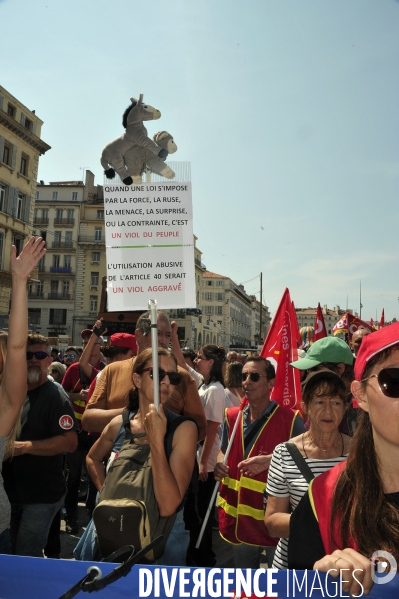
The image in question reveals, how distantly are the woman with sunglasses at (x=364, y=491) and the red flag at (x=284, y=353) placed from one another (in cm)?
308

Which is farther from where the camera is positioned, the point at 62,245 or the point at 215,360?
the point at 62,245

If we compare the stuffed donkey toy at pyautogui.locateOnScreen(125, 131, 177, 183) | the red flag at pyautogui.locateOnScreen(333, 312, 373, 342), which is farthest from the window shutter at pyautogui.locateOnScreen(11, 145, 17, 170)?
the stuffed donkey toy at pyautogui.locateOnScreen(125, 131, 177, 183)

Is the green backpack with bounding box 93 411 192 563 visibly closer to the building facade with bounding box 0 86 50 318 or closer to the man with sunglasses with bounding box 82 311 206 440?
the man with sunglasses with bounding box 82 311 206 440

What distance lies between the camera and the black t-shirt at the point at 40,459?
3.51 meters

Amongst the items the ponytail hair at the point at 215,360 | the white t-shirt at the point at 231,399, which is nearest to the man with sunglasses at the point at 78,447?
the ponytail hair at the point at 215,360

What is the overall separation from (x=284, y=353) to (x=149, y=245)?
2.42 meters

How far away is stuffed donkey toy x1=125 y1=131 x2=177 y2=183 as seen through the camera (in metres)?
3.02

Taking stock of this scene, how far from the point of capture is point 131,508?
7.07ft

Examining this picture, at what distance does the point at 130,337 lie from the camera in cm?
542

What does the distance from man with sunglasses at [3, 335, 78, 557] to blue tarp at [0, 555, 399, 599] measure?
6.55 ft

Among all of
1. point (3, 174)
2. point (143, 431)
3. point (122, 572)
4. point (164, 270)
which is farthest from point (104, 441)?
point (3, 174)

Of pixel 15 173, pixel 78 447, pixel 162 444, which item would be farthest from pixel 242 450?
pixel 15 173

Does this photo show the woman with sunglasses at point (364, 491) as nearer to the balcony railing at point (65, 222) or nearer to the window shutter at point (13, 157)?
the window shutter at point (13, 157)

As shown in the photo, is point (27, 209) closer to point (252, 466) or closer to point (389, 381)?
point (252, 466)
